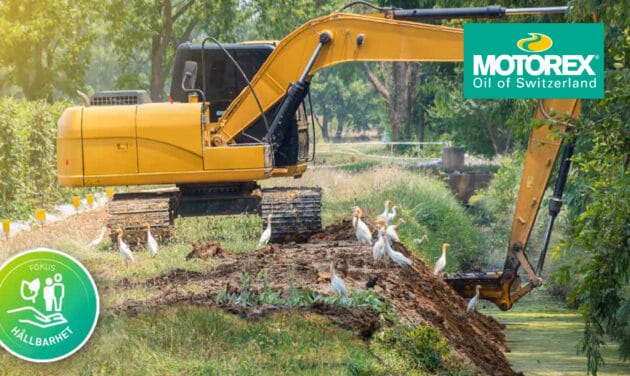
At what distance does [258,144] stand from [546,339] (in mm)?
6514

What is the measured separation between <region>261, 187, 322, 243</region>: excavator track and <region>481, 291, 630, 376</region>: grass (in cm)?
406

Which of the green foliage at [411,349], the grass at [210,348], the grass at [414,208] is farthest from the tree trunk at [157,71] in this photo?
the grass at [210,348]

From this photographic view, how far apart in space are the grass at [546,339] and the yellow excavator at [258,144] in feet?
3.86

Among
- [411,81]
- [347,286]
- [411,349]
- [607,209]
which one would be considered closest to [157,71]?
[411,81]

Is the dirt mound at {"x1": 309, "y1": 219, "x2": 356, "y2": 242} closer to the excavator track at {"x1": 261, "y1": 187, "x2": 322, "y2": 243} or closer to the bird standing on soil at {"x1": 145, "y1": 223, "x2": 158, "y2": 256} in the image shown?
the excavator track at {"x1": 261, "y1": 187, "x2": 322, "y2": 243}

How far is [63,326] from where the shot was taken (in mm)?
11180

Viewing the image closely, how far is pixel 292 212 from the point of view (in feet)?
78.7

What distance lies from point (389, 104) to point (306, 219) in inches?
1675

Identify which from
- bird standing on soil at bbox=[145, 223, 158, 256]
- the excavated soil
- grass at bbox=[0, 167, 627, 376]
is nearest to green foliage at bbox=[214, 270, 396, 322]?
the excavated soil

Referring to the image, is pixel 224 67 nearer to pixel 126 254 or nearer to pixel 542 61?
pixel 126 254

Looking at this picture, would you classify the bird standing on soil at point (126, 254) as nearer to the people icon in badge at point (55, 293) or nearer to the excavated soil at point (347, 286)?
the excavated soil at point (347, 286)

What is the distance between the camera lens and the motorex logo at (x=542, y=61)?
2030cm

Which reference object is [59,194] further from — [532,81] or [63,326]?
[63,326]

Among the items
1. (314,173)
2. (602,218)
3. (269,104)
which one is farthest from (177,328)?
(314,173)
